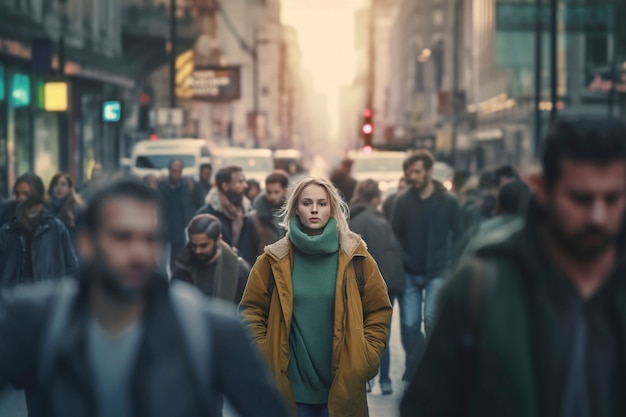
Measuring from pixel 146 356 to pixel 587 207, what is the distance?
40.4 inches

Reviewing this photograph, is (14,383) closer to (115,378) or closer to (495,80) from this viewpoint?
(115,378)

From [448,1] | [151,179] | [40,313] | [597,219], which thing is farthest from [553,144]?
[448,1]

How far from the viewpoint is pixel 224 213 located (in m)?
12.0

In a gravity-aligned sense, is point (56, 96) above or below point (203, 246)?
above

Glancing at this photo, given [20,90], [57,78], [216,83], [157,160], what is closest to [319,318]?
[57,78]

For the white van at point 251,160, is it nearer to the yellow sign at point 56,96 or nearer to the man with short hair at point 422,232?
the yellow sign at point 56,96

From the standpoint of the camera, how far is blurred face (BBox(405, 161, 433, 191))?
11930 mm

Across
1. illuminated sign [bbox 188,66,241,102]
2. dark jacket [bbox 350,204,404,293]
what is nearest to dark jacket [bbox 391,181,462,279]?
dark jacket [bbox 350,204,404,293]

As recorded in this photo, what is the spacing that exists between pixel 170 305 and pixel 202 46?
8371 centimetres

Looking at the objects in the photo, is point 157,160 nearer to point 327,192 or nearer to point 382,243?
point 382,243

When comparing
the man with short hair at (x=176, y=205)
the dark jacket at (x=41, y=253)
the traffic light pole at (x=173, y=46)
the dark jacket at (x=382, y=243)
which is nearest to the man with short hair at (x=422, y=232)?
the dark jacket at (x=382, y=243)

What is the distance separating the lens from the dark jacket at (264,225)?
10695 millimetres

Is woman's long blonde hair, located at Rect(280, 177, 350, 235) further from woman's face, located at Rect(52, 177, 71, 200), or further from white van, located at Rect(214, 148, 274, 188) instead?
white van, located at Rect(214, 148, 274, 188)

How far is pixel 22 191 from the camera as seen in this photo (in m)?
11.5
